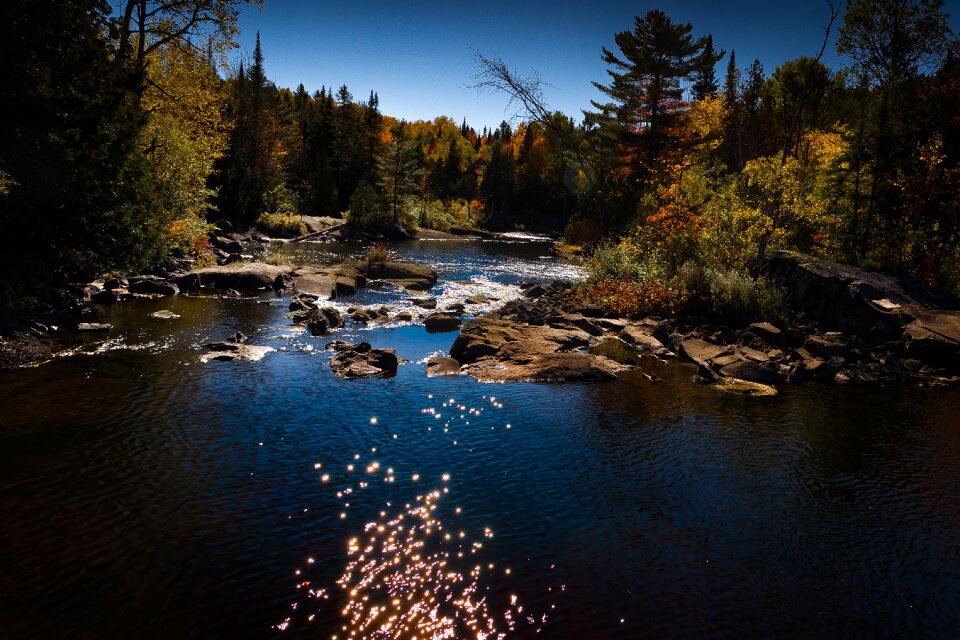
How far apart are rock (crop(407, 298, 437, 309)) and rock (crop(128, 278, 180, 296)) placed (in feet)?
39.8

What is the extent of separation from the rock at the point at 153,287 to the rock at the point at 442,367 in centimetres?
1712

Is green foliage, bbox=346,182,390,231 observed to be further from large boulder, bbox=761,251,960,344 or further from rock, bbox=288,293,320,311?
large boulder, bbox=761,251,960,344

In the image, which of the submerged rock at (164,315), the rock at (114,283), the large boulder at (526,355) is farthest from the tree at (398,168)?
the large boulder at (526,355)

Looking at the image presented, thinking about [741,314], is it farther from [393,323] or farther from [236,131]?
[236,131]

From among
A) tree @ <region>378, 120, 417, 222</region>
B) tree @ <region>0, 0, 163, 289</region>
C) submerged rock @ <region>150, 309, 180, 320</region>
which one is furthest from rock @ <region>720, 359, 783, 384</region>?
tree @ <region>378, 120, 417, 222</region>

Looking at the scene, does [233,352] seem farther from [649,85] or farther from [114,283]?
[649,85]

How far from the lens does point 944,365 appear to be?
18.3 m

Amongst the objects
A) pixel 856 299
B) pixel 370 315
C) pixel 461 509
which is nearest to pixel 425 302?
pixel 370 315

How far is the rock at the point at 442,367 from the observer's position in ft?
56.5

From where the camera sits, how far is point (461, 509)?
375 inches

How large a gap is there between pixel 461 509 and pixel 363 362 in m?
8.61

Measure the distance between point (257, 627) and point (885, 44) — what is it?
1482 inches

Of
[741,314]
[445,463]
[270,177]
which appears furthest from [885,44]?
[270,177]

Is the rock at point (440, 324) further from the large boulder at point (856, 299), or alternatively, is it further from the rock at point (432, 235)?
the rock at point (432, 235)
